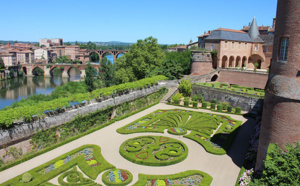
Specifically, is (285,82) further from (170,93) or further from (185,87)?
(170,93)

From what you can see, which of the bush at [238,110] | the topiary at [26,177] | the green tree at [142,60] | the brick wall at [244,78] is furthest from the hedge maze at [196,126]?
the green tree at [142,60]

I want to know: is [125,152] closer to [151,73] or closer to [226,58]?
[151,73]

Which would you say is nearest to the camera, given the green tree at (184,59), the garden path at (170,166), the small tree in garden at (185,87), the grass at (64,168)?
the grass at (64,168)

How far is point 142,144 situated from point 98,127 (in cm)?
681

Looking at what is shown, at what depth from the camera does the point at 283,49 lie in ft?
43.2

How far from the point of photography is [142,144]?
2173cm

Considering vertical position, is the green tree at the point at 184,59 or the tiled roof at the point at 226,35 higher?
the tiled roof at the point at 226,35

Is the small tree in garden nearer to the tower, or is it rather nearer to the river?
the tower

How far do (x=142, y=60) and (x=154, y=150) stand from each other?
98.5 ft

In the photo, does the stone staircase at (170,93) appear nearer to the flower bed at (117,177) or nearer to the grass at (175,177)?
the grass at (175,177)

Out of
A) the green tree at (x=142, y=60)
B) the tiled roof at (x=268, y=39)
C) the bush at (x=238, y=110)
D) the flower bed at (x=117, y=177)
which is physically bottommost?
the flower bed at (x=117, y=177)

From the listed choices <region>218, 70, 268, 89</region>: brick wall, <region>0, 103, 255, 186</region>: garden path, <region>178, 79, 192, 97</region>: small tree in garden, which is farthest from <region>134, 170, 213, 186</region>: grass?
<region>218, 70, 268, 89</region>: brick wall

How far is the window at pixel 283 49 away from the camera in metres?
13.0

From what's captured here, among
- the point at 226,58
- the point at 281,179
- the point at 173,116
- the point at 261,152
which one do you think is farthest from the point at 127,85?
the point at 226,58
